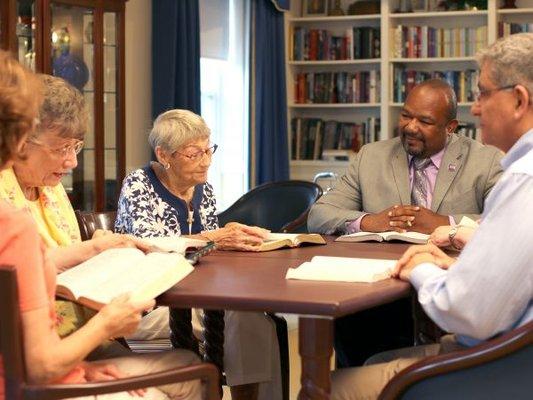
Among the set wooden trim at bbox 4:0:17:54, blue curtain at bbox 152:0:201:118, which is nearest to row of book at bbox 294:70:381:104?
blue curtain at bbox 152:0:201:118

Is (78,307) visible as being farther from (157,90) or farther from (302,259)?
(157,90)

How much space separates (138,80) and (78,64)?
90cm

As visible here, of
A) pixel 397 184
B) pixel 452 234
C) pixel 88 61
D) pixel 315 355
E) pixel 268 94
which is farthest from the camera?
pixel 268 94

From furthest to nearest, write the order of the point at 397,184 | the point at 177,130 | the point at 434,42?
the point at 434,42
the point at 397,184
the point at 177,130

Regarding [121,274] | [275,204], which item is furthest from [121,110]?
[121,274]

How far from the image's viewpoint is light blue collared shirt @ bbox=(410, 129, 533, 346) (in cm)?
190

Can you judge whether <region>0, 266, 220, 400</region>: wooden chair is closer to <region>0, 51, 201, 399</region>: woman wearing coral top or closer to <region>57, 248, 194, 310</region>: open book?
<region>0, 51, 201, 399</region>: woman wearing coral top

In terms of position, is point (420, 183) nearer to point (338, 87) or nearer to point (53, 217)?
point (53, 217)

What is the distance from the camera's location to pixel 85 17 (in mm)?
5141

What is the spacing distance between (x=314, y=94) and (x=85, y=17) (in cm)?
291

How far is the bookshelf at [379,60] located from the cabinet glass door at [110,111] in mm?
2517

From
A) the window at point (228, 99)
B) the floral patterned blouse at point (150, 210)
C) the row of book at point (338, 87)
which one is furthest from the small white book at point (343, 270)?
the row of book at point (338, 87)

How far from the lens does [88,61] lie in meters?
5.19

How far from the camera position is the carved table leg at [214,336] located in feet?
9.97
